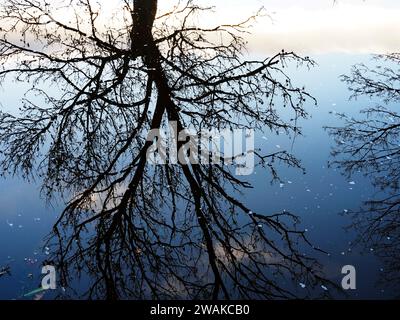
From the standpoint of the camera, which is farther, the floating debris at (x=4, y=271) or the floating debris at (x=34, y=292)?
the floating debris at (x=4, y=271)

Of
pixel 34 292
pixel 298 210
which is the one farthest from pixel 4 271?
pixel 298 210

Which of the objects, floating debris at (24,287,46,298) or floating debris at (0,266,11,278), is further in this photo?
floating debris at (0,266,11,278)

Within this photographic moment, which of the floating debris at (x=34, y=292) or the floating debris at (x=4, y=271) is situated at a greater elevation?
the floating debris at (x=4, y=271)

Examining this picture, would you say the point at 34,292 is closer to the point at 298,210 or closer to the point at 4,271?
the point at 4,271

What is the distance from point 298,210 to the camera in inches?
159

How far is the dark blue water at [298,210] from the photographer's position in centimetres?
345

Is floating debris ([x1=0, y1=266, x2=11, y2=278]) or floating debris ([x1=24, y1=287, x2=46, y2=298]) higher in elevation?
floating debris ([x1=0, y1=266, x2=11, y2=278])

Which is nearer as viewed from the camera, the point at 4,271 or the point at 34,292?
the point at 34,292

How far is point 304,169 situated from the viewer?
4.59 metres

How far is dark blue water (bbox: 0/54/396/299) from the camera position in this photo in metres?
3.45
